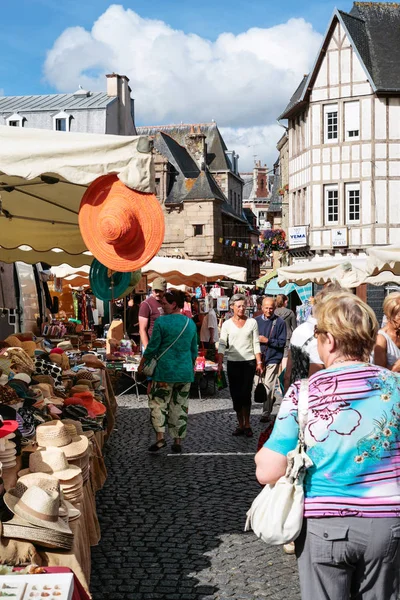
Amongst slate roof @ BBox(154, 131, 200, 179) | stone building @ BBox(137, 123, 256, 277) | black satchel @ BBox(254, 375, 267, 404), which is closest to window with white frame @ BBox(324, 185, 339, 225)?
stone building @ BBox(137, 123, 256, 277)

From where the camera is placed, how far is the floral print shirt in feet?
8.38

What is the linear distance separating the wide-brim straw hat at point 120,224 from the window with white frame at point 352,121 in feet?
92.1

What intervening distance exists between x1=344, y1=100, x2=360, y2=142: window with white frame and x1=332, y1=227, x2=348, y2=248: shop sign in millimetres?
3677

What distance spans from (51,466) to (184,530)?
163cm

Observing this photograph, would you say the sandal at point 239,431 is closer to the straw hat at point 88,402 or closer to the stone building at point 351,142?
the straw hat at point 88,402

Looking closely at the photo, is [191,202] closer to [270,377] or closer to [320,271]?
[320,271]

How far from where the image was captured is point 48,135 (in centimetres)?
476

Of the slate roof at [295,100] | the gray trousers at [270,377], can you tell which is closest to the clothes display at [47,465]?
the gray trousers at [270,377]

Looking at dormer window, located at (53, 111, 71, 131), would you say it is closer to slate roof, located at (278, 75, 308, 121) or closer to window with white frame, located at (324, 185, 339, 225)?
slate roof, located at (278, 75, 308, 121)

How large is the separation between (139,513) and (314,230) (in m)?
27.5

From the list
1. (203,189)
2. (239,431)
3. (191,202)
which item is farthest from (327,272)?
(203,189)

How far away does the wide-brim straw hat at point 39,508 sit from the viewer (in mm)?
3516

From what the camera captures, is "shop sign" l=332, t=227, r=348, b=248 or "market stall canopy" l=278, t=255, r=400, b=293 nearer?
"market stall canopy" l=278, t=255, r=400, b=293

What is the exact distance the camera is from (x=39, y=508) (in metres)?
3.56
